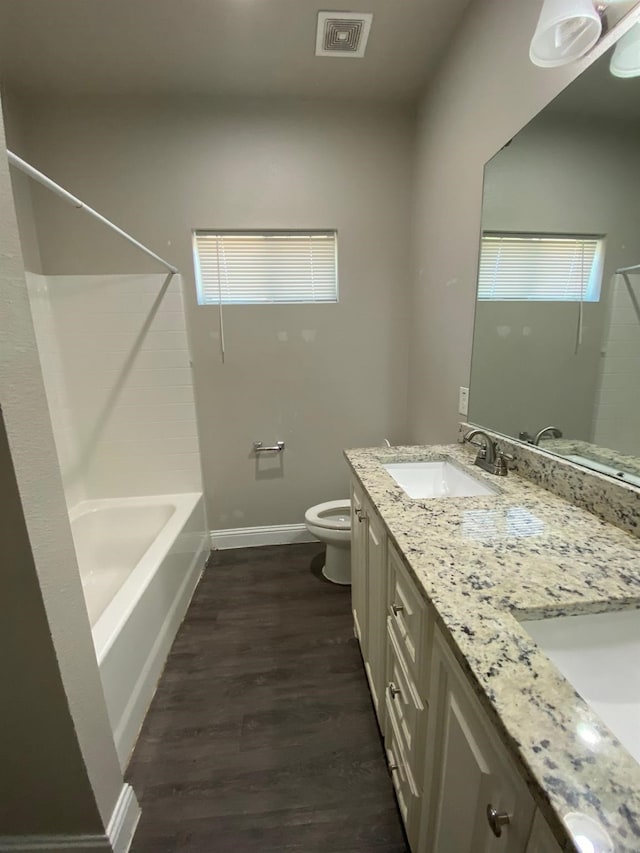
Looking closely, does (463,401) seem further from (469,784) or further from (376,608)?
(469,784)

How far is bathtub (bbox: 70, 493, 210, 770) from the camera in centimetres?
115

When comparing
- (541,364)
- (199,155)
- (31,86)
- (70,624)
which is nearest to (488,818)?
(70,624)

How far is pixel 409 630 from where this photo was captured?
2.64 ft

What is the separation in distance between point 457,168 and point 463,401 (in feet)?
3.54

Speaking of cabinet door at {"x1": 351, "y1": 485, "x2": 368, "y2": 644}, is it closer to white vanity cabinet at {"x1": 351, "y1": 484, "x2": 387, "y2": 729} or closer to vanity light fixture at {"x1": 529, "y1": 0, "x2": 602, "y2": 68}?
white vanity cabinet at {"x1": 351, "y1": 484, "x2": 387, "y2": 729}

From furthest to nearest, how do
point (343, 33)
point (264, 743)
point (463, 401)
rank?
point (463, 401) → point (343, 33) → point (264, 743)

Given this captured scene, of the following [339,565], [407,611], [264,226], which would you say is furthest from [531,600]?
[264,226]

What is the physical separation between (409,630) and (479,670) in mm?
355

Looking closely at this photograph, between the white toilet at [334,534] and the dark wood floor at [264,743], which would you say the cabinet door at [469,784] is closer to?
the dark wood floor at [264,743]

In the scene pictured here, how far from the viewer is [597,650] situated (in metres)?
0.61

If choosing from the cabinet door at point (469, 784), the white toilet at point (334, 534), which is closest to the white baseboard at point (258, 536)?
the white toilet at point (334, 534)

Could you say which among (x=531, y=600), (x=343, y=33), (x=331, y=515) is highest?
(x=343, y=33)

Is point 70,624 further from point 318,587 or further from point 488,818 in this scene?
point 318,587

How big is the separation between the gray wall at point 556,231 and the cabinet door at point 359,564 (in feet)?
2.21
